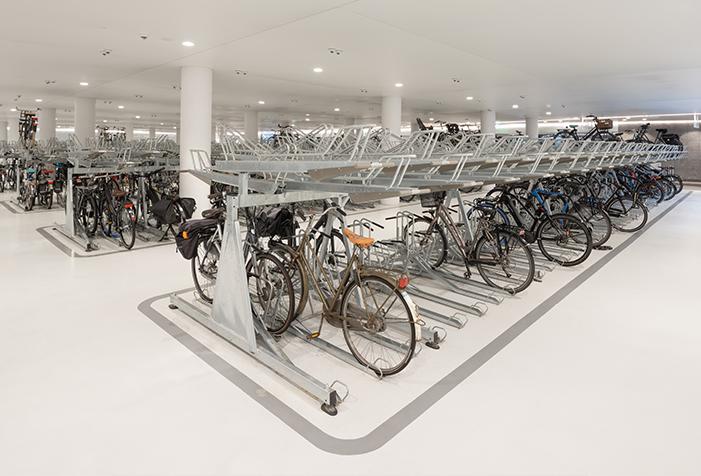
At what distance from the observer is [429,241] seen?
451 centimetres

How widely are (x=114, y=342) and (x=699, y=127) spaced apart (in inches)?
1026

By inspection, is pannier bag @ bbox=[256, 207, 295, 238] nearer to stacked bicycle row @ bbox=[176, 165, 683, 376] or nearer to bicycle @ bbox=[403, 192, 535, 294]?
stacked bicycle row @ bbox=[176, 165, 683, 376]

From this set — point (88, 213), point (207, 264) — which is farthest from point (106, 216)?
point (207, 264)

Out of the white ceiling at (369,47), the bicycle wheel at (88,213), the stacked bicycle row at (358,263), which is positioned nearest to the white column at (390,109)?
the white ceiling at (369,47)

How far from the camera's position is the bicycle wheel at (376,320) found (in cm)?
265

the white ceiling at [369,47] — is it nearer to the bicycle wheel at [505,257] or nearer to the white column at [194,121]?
the white column at [194,121]

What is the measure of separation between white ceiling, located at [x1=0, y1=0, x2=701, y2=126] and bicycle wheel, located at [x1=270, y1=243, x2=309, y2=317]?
2633 millimetres

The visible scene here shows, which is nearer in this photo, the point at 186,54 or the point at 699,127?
the point at 186,54

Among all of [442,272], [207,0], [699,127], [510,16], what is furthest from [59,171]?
[699,127]

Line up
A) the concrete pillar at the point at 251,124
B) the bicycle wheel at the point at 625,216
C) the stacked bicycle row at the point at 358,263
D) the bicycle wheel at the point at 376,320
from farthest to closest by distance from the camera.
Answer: the concrete pillar at the point at 251,124, the bicycle wheel at the point at 625,216, the stacked bicycle row at the point at 358,263, the bicycle wheel at the point at 376,320

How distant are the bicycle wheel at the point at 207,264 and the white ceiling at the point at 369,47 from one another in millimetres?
2499

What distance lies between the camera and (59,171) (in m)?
8.55

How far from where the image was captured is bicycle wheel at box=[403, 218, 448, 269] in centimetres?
434

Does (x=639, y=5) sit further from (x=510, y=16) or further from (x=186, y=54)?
(x=186, y=54)
